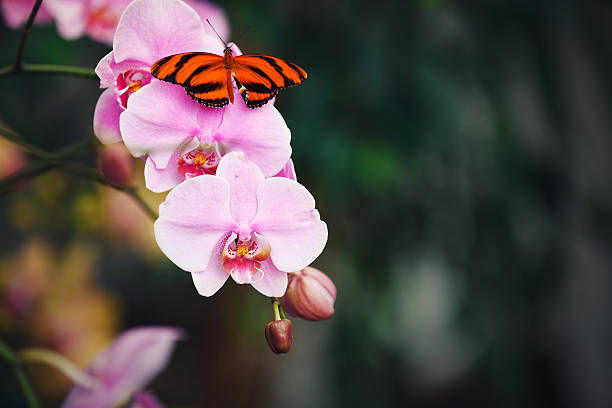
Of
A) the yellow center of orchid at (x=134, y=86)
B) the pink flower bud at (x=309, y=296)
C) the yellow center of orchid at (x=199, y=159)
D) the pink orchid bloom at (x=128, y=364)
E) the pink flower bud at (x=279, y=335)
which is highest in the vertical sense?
the yellow center of orchid at (x=134, y=86)

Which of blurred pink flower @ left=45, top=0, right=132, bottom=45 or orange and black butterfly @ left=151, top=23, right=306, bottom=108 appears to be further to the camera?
blurred pink flower @ left=45, top=0, right=132, bottom=45

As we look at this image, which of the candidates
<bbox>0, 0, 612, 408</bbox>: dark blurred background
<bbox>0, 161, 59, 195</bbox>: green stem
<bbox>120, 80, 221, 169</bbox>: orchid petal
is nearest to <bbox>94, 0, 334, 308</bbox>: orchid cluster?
<bbox>120, 80, 221, 169</bbox>: orchid petal

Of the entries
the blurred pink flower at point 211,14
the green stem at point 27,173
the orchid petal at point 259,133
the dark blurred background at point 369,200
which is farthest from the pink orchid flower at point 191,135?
the dark blurred background at point 369,200

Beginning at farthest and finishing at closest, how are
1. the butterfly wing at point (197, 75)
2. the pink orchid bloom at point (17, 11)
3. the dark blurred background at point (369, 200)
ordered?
1. the dark blurred background at point (369, 200)
2. the pink orchid bloom at point (17, 11)
3. the butterfly wing at point (197, 75)

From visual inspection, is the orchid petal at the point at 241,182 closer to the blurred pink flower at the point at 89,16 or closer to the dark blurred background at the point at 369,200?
the blurred pink flower at the point at 89,16

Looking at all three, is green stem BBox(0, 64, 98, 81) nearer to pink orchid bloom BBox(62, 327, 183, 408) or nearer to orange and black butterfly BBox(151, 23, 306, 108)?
orange and black butterfly BBox(151, 23, 306, 108)

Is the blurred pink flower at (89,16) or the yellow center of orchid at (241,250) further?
the blurred pink flower at (89,16)
